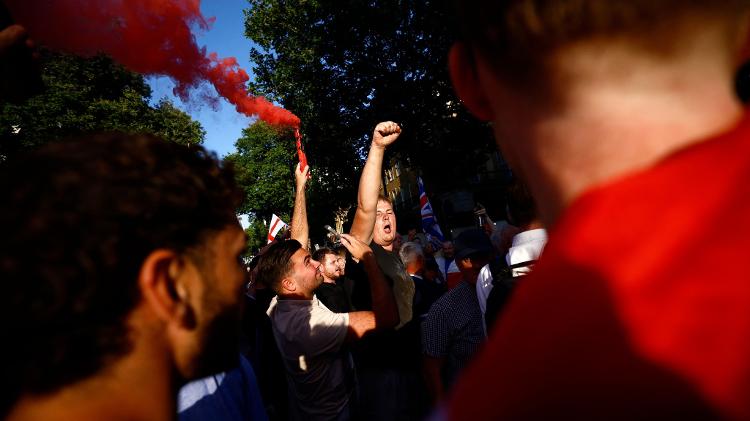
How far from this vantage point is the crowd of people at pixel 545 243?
43 centimetres

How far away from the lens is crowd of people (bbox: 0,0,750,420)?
1.41 feet

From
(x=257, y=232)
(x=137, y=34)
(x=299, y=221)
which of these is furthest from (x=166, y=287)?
(x=257, y=232)

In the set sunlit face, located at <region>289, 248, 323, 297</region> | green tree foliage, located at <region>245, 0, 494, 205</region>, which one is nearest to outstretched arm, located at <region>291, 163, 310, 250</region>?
sunlit face, located at <region>289, 248, 323, 297</region>

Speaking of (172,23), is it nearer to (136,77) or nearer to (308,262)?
(308,262)

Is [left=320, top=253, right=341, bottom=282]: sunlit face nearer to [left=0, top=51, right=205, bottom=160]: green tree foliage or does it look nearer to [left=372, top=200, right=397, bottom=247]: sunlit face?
[left=372, top=200, right=397, bottom=247]: sunlit face

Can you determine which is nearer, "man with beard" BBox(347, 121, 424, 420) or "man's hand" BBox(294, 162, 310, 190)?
"man with beard" BBox(347, 121, 424, 420)

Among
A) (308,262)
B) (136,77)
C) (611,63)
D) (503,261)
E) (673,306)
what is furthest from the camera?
(136,77)

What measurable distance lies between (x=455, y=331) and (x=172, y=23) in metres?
6.30

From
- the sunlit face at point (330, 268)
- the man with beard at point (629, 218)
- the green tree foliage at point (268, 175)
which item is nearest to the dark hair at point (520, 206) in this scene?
the man with beard at point (629, 218)

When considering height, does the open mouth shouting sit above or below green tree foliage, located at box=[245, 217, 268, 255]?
below

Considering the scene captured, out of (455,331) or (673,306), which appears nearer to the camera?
(673,306)

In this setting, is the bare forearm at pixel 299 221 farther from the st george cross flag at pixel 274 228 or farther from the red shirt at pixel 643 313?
the st george cross flag at pixel 274 228

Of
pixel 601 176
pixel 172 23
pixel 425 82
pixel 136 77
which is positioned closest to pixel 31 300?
pixel 601 176

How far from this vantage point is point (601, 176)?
567mm
